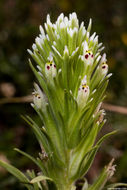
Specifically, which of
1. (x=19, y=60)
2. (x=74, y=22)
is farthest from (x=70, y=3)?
(x=74, y=22)

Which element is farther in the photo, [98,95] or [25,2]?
[25,2]

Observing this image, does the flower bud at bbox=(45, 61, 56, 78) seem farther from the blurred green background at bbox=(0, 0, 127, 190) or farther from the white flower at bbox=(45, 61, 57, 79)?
the blurred green background at bbox=(0, 0, 127, 190)

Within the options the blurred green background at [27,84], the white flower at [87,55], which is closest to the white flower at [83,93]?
the white flower at [87,55]

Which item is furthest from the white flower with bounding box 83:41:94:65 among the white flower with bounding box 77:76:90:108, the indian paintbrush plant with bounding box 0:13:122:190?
the white flower with bounding box 77:76:90:108

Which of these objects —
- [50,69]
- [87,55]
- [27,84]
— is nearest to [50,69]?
[50,69]

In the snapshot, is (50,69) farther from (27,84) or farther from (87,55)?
(27,84)

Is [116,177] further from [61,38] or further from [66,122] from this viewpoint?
[61,38]
